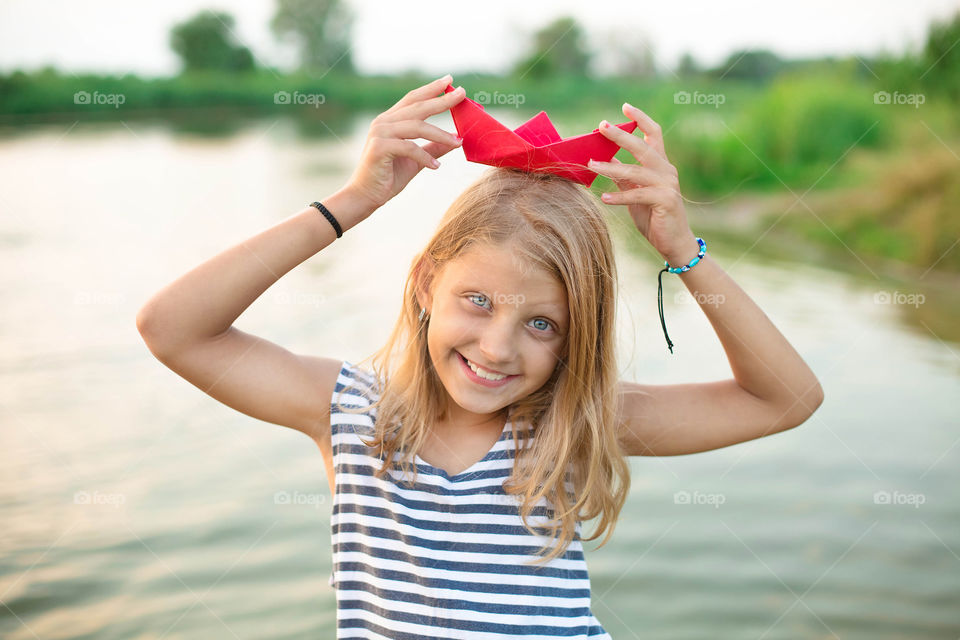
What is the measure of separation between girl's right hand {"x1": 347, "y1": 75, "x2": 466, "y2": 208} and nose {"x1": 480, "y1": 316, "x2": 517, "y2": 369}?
0.28 metres

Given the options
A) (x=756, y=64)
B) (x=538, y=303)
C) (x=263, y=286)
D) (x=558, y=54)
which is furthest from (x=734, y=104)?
(x=263, y=286)

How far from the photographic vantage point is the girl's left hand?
136 cm

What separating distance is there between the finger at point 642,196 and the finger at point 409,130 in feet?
0.96

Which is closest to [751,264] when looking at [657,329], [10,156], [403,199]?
[657,329]

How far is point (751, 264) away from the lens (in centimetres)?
721

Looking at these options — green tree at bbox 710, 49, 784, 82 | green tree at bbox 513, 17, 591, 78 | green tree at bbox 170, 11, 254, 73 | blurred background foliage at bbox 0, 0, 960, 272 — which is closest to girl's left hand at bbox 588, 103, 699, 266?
blurred background foliage at bbox 0, 0, 960, 272

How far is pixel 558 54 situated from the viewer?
50.6 ft

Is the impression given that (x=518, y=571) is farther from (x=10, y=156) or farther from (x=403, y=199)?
(x=10, y=156)

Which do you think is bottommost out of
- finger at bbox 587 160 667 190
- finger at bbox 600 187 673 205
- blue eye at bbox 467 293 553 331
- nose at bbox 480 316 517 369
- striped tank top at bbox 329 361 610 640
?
striped tank top at bbox 329 361 610 640

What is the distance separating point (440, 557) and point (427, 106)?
73 cm

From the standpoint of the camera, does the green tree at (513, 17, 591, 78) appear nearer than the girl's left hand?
No

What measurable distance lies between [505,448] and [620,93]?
10950mm

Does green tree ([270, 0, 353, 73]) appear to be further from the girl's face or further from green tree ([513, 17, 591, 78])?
the girl's face

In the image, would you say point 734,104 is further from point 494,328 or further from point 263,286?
point 263,286
